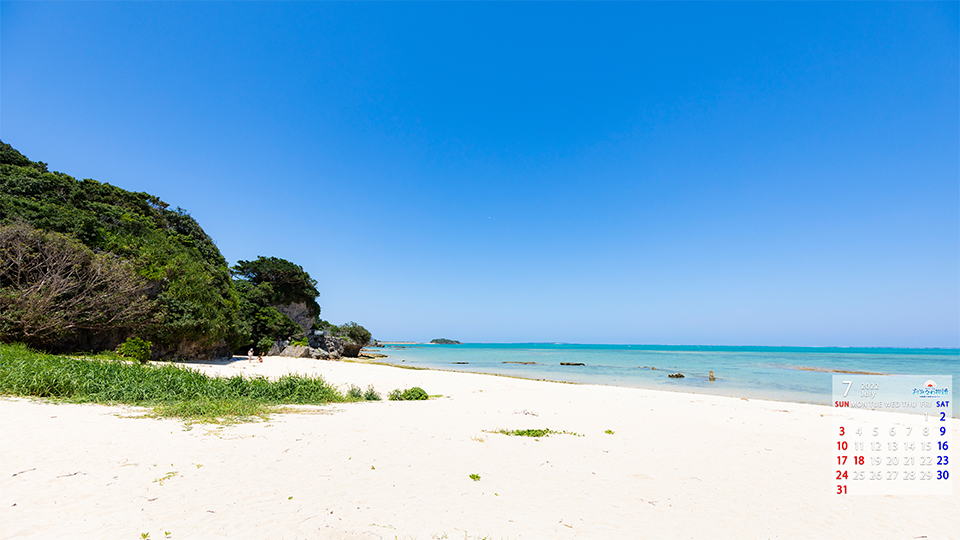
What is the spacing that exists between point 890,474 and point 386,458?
8.51 meters

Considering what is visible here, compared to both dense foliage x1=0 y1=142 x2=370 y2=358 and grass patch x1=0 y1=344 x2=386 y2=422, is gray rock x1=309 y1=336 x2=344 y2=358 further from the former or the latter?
grass patch x1=0 y1=344 x2=386 y2=422

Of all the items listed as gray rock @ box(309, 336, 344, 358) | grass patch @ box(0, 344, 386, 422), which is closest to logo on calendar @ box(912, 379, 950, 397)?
grass patch @ box(0, 344, 386, 422)

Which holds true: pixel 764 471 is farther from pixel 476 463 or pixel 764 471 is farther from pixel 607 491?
pixel 476 463

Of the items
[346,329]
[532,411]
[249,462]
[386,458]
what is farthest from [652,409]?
[346,329]

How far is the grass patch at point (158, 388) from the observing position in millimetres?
9000

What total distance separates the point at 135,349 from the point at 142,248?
7.15 m

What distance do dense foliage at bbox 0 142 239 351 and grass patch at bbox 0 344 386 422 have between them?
9.20 m

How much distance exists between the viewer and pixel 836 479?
6.71m

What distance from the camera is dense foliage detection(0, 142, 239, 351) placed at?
20.0 m

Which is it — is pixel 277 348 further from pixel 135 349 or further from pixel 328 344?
pixel 135 349

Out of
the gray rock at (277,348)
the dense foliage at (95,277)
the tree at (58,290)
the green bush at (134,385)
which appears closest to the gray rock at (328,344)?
the gray rock at (277,348)

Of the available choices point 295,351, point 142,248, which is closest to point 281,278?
point 295,351

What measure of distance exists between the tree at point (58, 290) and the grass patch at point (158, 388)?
15.6 ft
